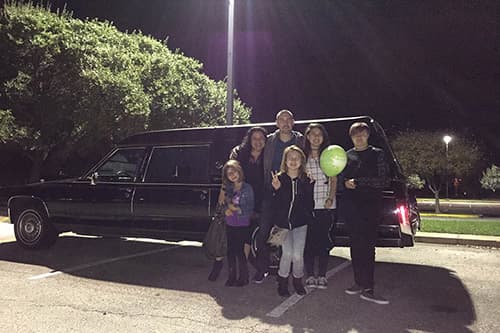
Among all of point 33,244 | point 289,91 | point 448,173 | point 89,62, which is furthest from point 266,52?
point 33,244

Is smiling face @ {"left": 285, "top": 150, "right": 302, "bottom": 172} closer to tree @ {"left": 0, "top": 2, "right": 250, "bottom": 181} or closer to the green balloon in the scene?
the green balloon

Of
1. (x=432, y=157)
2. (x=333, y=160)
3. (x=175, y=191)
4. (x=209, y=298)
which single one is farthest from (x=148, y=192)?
(x=432, y=157)

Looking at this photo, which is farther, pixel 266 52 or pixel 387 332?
pixel 266 52

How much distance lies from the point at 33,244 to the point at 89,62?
10.9 metres

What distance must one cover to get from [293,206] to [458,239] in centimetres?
515

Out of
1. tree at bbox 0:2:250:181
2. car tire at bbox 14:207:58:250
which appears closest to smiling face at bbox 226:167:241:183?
car tire at bbox 14:207:58:250

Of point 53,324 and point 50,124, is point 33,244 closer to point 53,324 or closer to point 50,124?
point 53,324

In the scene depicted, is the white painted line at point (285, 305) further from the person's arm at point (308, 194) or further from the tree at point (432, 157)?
the tree at point (432, 157)

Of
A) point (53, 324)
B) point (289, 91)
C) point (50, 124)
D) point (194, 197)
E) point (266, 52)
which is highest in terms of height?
point (266, 52)

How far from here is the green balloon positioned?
450 cm

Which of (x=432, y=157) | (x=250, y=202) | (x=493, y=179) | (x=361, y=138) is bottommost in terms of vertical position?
(x=250, y=202)

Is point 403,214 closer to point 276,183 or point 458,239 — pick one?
point 276,183

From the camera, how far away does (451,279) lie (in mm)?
5441

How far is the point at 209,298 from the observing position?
15.0 feet
